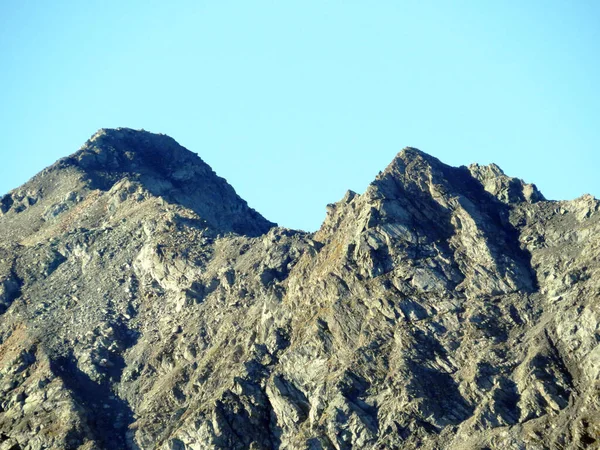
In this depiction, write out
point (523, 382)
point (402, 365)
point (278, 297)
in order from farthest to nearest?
point (278, 297)
point (402, 365)
point (523, 382)

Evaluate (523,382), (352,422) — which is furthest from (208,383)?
(523,382)

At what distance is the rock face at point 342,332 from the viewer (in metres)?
114

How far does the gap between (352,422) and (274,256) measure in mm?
43360

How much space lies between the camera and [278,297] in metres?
138

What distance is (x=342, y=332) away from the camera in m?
128

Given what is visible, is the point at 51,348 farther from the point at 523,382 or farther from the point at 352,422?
the point at 523,382

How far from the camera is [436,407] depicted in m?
115

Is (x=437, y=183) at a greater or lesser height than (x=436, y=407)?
greater

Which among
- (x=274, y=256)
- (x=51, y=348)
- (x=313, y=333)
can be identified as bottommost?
(x=51, y=348)

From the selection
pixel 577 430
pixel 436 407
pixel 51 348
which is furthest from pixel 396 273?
pixel 51 348

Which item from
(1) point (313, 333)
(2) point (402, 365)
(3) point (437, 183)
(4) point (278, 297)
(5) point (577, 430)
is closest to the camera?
(5) point (577, 430)

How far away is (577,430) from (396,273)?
36843 millimetres

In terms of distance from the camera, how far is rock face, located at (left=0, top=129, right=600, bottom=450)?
11394 cm

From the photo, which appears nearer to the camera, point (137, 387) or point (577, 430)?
point (577, 430)
